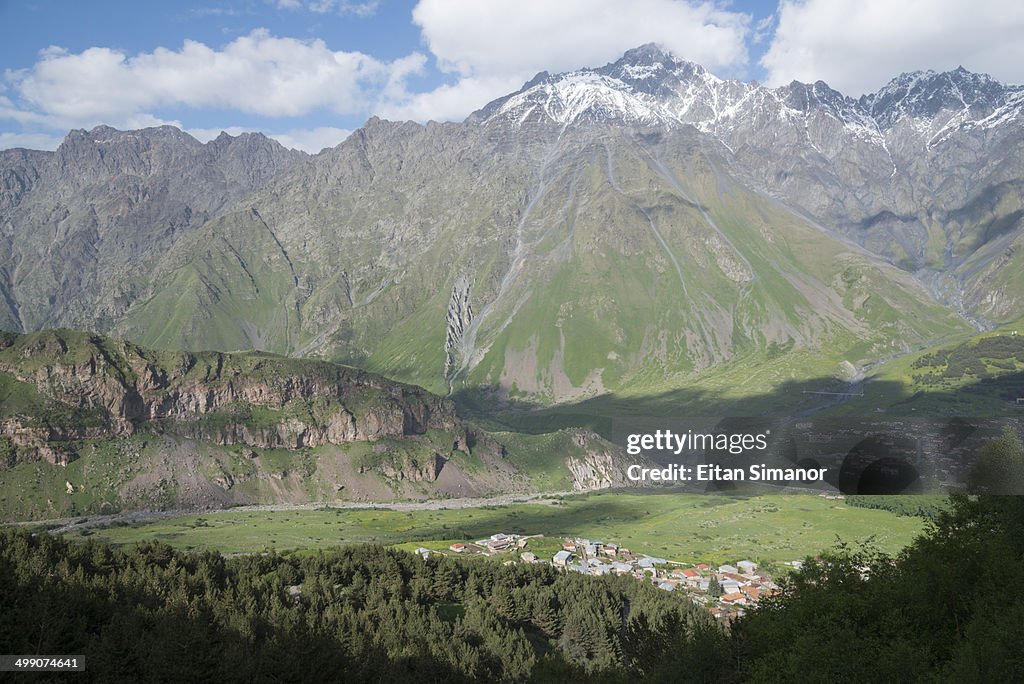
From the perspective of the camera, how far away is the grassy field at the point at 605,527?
120m

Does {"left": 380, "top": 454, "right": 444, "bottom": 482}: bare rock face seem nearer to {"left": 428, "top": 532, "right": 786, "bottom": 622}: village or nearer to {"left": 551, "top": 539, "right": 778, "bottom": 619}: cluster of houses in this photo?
{"left": 428, "top": 532, "right": 786, "bottom": 622}: village

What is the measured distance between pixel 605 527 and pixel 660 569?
144 ft

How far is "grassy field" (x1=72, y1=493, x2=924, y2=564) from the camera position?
4732 inches

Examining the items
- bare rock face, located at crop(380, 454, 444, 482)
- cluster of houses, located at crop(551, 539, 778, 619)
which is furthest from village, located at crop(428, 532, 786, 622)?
bare rock face, located at crop(380, 454, 444, 482)

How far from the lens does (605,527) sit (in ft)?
481

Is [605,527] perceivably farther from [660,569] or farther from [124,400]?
[124,400]

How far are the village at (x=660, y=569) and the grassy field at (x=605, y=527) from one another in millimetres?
4281

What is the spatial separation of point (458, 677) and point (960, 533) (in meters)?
33.7

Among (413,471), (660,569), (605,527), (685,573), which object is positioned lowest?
(605,527)

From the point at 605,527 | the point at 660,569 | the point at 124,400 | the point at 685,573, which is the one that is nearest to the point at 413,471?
the point at 605,527

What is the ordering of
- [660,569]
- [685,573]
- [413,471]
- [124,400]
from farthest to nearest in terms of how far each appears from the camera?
[413,471] → [124,400] → [660,569] → [685,573]

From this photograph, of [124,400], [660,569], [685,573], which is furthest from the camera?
[124,400]

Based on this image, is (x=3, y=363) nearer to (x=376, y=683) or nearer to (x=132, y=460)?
(x=132, y=460)

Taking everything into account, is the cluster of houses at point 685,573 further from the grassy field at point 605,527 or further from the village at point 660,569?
the grassy field at point 605,527
